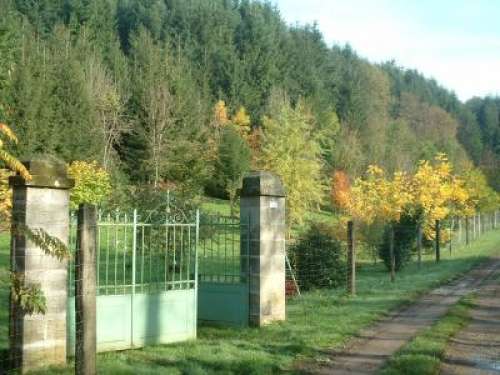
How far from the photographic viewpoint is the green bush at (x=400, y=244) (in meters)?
23.3

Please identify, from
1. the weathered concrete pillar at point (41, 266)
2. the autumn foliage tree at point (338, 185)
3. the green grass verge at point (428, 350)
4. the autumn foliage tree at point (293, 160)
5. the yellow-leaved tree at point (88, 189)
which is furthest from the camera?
the autumn foliage tree at point (338, 185)

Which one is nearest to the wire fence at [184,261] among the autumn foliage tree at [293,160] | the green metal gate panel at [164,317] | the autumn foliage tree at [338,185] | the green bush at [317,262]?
the green bush at [317,262]

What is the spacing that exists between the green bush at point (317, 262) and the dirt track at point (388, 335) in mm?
2959

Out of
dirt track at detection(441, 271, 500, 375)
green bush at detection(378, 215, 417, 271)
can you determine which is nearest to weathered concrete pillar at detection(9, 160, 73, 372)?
dirt track at detection(441, 271, 500, 375)

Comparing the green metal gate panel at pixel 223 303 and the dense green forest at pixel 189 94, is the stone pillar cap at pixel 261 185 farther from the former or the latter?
the dense green forest at pixel 189 94

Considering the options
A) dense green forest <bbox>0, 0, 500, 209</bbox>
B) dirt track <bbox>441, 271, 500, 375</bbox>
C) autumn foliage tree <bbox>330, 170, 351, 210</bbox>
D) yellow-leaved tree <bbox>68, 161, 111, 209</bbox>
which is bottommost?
dirt track <bbox>441, 271, 500, 375</bbox>

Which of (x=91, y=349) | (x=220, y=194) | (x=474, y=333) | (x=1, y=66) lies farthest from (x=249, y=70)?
(x=91, y=349)

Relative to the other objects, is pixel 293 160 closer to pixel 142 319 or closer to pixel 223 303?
pixel 223 303

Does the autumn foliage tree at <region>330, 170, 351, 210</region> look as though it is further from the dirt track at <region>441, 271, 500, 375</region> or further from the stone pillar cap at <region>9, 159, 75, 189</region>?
the stone pillar cap at <region>9, 159, 75, 189</region>

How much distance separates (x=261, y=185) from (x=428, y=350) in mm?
4129

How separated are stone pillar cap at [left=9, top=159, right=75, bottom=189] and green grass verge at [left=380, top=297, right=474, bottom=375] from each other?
470 centimetres

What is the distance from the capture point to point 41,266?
8.00m

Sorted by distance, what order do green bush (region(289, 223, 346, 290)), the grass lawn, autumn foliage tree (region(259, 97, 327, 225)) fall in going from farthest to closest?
autumn foliage tree (region(259, 97, 327, 225)) → green bush (region(289, 223, 346, 290)) → the grass lawn

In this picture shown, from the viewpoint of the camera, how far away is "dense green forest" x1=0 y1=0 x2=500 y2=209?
37344 mm
